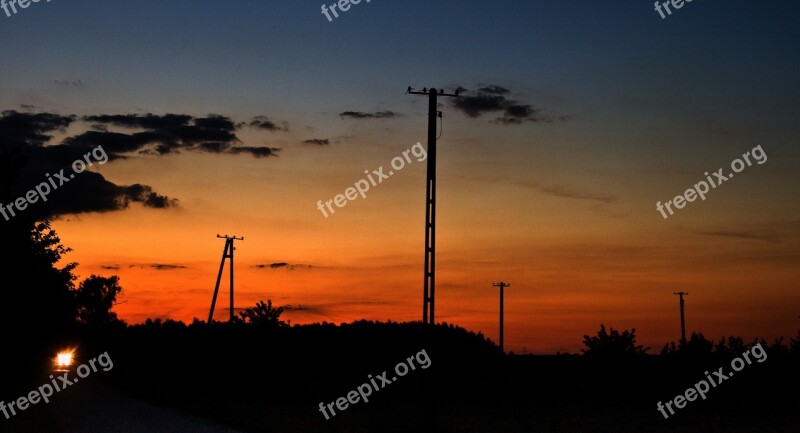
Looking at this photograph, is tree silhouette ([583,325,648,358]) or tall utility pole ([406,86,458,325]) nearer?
tall utility pole ([406,86,458,325])

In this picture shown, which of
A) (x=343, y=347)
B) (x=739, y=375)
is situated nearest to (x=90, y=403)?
(x=343, y=347)

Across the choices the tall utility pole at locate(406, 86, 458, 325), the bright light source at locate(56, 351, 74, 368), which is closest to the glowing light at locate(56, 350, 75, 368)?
the bright light source at locate(56, 351, 74, 368)

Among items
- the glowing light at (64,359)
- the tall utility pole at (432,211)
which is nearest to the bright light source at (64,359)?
the glowing light at (64,359)

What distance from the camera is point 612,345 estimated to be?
4053cm

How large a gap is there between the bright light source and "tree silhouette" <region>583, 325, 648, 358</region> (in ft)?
70.6

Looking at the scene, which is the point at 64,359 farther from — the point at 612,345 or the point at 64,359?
the point at 612,345

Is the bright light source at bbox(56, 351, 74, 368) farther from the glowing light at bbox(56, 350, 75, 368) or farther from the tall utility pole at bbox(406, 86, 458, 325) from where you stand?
the tall utility pole at bbox(406, 86, 458, 325)

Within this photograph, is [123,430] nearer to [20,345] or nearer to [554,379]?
[20,345]

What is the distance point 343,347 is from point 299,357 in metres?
2.42

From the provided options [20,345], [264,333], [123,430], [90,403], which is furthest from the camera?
[264,333]

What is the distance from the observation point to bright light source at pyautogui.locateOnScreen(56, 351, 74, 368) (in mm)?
30766

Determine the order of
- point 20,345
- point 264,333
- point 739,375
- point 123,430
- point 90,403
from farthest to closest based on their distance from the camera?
point 264,333 → point 739,375 → point 20,345 → point 90,403 → point 123,430

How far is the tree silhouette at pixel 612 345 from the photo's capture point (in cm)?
4028

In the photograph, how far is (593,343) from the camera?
4128cm
